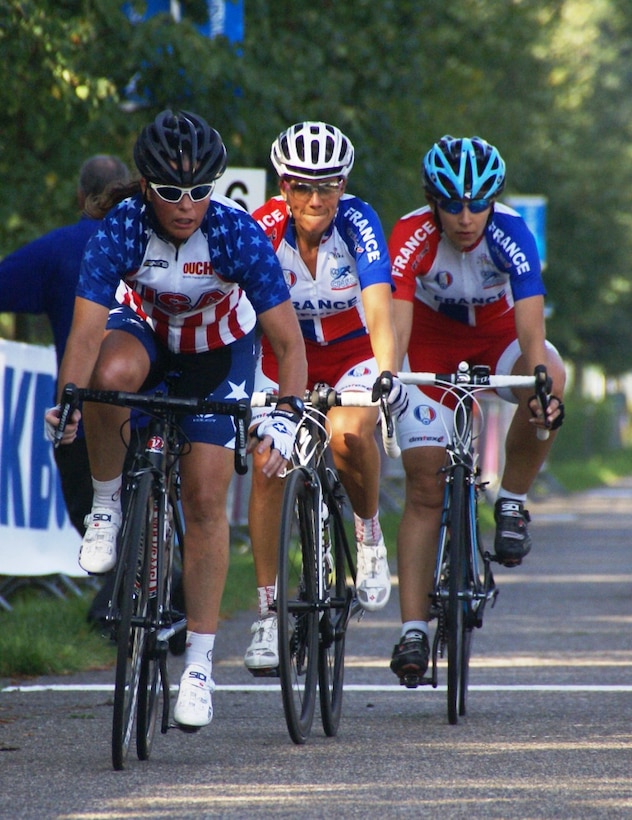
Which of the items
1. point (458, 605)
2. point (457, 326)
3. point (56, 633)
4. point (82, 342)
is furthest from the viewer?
point (56, 633)

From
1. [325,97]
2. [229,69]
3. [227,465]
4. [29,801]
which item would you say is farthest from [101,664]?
[325,97]

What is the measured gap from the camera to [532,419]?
6559mm

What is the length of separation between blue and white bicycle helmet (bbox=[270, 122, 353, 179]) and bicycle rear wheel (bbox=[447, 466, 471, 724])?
1324 mm

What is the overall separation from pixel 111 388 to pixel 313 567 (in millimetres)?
1021

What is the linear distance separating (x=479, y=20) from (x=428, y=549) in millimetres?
15872

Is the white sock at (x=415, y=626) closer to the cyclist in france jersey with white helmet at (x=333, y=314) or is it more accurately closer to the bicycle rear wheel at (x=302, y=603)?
the cyclist in france jersey with white helmet at (x=333, y=314)

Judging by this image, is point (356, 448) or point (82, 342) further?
point (356, 448)

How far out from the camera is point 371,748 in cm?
582

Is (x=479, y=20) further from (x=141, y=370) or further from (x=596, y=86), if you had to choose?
(x=596, y=86)

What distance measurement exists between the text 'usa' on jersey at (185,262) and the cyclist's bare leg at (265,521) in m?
0.91

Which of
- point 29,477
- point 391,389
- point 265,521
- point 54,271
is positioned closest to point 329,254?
point 391,389

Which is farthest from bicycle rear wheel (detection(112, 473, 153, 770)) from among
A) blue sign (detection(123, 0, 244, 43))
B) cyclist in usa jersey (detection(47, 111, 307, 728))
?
blue sign (detection(123, 0, 244, 43))

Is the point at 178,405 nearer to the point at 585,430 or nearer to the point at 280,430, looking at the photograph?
the point at 280,430

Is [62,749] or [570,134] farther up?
[570,134]
